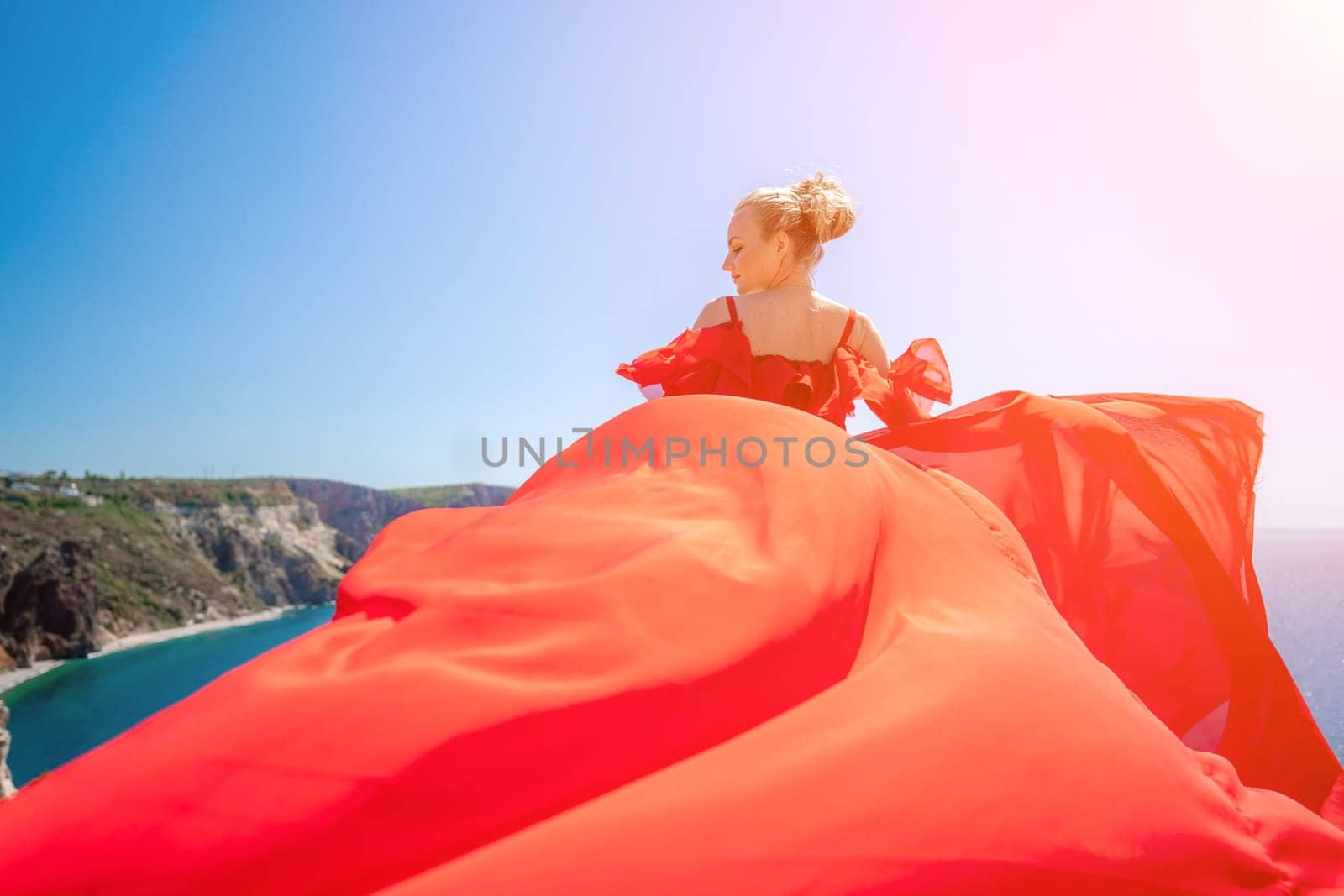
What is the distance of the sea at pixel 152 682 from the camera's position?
3788 centimetres

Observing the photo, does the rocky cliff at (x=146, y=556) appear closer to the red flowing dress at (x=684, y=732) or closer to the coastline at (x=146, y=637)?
the coastline at (x=146, y=637)

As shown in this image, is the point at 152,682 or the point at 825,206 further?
the point at 152,682

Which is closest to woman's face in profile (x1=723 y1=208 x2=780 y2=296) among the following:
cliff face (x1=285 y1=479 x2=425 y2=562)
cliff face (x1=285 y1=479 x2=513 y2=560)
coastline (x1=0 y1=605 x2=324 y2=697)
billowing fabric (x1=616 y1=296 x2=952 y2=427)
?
billowing fabric (x1=616 y1=296 x2=952 y2=427)

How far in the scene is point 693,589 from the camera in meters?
1.09

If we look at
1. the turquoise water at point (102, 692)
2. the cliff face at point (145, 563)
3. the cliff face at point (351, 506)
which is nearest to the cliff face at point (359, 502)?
the cliff face at point (351, 506)

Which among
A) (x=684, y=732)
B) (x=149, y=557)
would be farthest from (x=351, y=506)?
(x=684, y=732)

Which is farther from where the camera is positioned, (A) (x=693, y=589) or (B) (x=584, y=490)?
(B) (x=584, y=490)

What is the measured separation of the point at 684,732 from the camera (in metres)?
0.97

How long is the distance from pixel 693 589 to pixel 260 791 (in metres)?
0.62

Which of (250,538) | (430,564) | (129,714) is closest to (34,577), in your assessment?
(129,714)

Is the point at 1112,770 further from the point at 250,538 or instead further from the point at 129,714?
the point at 250,538

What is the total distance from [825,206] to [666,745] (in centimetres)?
243

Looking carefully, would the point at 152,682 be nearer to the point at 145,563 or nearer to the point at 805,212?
the point at 145,563

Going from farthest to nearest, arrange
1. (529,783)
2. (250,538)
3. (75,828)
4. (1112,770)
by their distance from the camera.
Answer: (250,538) → (1112,770) → (529,783) → (75,828)
